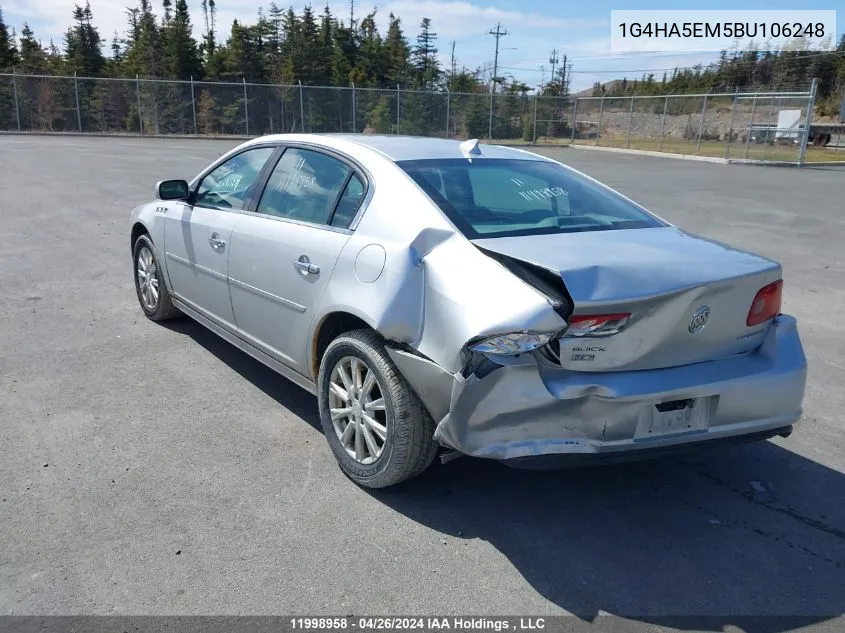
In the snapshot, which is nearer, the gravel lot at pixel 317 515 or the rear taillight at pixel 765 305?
the gravel lot at pixel 317 515

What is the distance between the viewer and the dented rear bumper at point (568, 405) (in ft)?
9.30

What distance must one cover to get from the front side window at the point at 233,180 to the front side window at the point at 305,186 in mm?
243

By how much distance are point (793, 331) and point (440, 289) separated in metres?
1.70

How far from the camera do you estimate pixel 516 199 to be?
3.86 m

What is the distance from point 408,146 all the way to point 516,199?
0.74 meters

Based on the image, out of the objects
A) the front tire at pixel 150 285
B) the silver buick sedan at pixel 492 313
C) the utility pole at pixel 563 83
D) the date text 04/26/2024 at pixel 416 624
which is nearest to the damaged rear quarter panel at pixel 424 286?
the silver buick sedan at pixel 492 313

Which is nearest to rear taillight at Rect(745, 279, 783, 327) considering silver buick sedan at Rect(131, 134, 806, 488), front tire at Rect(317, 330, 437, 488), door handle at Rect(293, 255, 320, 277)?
silver buick sedan at Rect(131, 134, 806, 488)

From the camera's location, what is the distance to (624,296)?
285 centimetres

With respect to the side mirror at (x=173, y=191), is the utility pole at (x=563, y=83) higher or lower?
higher

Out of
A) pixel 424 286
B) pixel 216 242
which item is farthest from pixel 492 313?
pixel 216 242

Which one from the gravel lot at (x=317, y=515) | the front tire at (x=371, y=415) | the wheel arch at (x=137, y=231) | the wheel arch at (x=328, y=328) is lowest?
the gravel lot at (x=317, y=515)

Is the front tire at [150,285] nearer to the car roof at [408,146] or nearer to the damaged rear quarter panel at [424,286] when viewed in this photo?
the car roof at [408,146]

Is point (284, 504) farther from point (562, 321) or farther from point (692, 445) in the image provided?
point (692, 445)

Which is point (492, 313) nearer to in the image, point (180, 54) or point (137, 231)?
point (137, 231)
